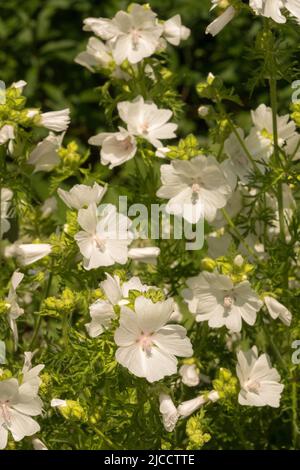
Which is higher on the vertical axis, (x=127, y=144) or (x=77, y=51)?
(x=127, y=144)

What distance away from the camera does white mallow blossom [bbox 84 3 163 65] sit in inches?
84.1

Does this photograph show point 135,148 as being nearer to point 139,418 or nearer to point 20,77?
point 139,418

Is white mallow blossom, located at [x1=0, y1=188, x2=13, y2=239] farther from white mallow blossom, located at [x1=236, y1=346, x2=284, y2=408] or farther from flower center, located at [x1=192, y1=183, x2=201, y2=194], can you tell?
white mallow blossom, located at [x1=236, y1=346, x2=284, y2=408]

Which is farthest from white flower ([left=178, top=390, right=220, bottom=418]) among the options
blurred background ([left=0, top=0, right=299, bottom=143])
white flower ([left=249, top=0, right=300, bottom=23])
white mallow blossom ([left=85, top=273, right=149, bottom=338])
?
blurred background ([left=0, top=0, right=299, bottom=143])

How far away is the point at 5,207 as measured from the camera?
88.8 inches

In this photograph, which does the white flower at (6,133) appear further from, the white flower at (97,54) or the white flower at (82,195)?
the white flower at (97,54)

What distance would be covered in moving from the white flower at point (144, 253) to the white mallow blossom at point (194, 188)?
12 cm

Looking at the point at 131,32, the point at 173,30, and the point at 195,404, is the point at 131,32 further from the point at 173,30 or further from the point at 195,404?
the point at 195,404

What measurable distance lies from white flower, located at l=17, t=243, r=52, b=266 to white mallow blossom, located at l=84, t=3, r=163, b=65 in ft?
1.33

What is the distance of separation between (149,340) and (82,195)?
31cm

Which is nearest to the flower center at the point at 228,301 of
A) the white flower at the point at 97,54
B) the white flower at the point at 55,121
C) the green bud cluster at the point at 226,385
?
the green bud cluster at the point at 226,385

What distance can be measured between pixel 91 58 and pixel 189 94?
2169 mm

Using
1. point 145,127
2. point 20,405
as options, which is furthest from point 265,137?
point 20,405

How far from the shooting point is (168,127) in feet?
7.03
